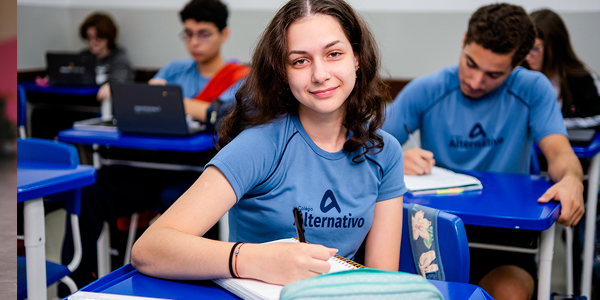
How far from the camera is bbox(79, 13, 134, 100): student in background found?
479 centimetres

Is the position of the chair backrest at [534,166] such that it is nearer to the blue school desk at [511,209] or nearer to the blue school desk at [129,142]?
the blue school desk at [511,209]

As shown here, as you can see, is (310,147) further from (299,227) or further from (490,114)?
(490,114)

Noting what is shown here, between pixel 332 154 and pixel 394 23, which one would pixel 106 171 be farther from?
pixel 394 23

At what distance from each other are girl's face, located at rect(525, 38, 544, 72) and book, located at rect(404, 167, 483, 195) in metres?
1.43

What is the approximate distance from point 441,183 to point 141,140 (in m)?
1.35

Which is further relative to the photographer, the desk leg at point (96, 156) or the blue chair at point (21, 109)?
the blue chair at point (21, 109)

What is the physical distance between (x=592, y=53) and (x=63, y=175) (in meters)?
A: 3.51

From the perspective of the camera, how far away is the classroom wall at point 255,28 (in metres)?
3.60

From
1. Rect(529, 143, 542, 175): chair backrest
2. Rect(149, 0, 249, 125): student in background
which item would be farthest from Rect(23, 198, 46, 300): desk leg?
Rect(529, 143, 542, 175): chair backrest

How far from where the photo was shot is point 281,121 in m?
1.18

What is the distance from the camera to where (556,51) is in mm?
2908

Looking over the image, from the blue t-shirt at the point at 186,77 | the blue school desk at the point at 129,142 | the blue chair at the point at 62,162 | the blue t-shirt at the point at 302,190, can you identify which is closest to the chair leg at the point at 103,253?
the blue school desk at the point at 129,142

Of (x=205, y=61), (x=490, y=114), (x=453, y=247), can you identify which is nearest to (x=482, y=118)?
(x=490, y=114)

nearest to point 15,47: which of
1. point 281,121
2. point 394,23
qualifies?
point 281,121
